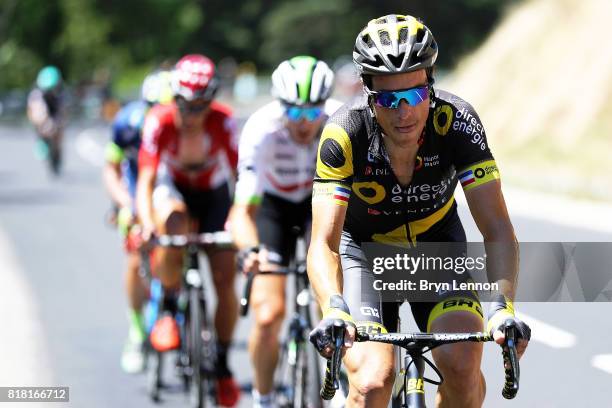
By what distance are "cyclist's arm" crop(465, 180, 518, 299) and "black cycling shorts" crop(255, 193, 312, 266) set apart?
2276 millimetres

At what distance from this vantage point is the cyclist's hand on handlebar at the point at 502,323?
4023 mm

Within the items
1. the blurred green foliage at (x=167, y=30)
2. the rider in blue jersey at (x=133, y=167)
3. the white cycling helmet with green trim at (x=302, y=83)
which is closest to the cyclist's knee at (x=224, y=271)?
the rider in blue jersey at (x=133, y=167)

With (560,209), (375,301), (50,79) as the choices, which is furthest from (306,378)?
(50,79)

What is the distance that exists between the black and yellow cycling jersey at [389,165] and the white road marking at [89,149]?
79.8 feet

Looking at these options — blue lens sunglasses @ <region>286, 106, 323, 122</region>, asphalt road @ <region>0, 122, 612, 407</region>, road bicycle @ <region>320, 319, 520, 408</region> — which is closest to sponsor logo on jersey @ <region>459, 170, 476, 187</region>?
road bicycle @ <region>320, 319, 520, 408</region>

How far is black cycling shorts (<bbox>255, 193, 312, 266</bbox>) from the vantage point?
22.2ft

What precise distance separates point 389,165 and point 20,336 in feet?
18.3

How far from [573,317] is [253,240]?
349cm

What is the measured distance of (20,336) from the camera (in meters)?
9.55

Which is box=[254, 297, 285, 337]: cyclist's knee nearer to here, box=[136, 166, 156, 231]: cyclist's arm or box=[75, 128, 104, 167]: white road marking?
box=[136, 166, 156, 231]: cyclist's arm

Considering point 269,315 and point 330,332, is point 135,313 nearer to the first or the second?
point 269,315

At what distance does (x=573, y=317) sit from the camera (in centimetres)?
905

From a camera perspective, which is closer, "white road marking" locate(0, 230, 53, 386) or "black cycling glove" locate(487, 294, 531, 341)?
"black cycling glove" locate(487, 294, 531, 341)

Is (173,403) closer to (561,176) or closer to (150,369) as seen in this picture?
(150,369)
